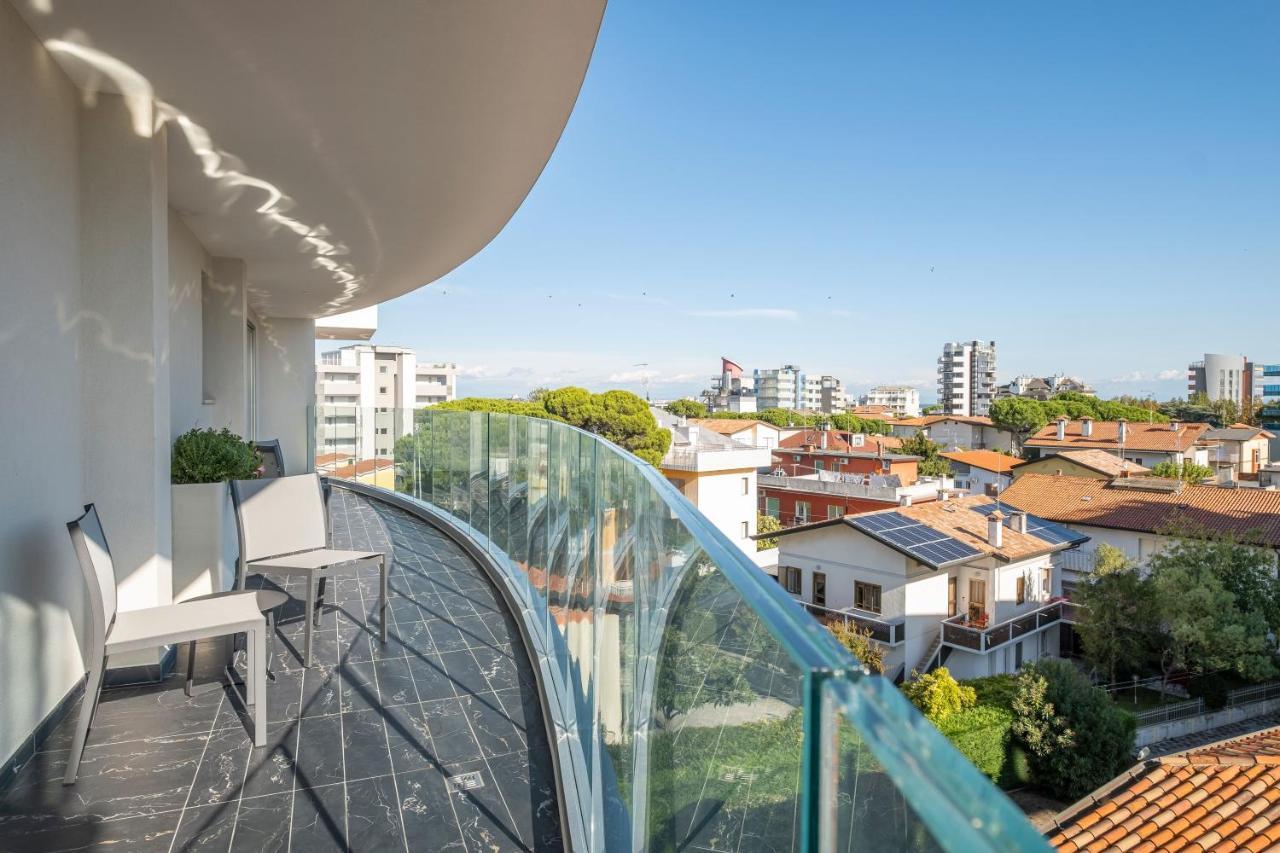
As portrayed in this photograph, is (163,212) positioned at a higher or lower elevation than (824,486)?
higher

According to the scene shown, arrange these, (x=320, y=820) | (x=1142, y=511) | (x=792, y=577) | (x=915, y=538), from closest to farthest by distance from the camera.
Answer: (x=320, y=820) → (x=915, y=538) → (x=792, y=577) → (x=1142, y=511)

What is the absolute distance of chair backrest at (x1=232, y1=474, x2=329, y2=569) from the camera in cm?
445

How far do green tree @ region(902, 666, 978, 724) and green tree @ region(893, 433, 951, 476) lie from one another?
2936 cm

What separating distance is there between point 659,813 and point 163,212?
414 centimetres

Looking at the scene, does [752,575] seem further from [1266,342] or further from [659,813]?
[1266,342]

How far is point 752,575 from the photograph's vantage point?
1.01 m

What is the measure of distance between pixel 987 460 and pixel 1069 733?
30.9 metres

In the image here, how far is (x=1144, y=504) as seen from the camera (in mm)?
27094

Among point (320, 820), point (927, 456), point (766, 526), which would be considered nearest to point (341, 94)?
point (320, 820)

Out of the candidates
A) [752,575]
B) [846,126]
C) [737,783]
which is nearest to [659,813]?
[737,783]

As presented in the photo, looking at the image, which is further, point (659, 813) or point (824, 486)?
point (824, 486)

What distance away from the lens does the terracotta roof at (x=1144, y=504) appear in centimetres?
2423

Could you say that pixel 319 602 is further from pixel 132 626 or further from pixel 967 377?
pixel 967 377

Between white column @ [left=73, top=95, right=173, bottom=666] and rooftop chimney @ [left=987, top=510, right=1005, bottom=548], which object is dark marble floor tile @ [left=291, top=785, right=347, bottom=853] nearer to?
white column @ [left=73, top=95, right=173, bottom=666]
